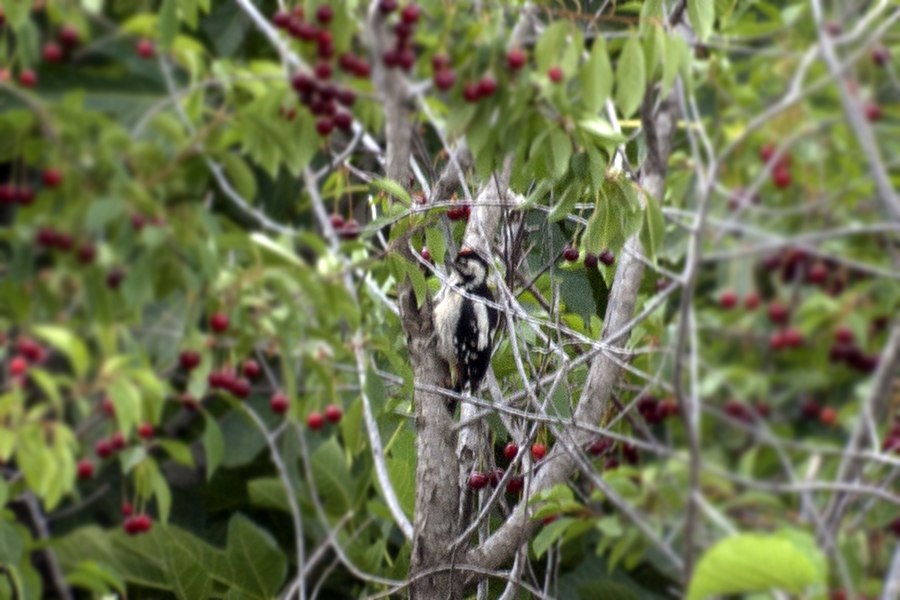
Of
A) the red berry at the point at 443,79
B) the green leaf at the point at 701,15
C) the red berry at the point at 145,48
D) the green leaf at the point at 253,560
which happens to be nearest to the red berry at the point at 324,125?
the red berry at the point at 443,79

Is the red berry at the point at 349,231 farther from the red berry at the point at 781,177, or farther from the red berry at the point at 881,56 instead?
the red berry at the point at 881,56

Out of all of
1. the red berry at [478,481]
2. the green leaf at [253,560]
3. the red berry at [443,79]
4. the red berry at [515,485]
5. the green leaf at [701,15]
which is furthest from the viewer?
the red berry at [515,485]

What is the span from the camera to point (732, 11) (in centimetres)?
235

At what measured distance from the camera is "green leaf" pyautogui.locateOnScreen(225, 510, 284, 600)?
70.7 inches

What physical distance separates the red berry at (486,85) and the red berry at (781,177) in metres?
0.69

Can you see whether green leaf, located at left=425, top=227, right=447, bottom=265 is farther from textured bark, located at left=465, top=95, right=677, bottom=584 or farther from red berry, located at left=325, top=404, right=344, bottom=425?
red berry, located at left=325, top=404, right=344, bottom=425

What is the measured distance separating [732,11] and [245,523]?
62.3 inches

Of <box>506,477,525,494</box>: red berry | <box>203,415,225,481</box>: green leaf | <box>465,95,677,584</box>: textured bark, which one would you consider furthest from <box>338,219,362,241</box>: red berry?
<box>506,477,525,494</box>: red berry

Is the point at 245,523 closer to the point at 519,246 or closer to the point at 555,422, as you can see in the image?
the point at 555,422

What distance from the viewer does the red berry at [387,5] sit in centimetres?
157

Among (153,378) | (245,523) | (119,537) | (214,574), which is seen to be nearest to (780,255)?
(153,378)

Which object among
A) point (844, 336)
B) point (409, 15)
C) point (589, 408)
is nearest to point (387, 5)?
point (409, 15)

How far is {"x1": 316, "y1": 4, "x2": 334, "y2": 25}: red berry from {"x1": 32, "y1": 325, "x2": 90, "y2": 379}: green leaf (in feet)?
2.07

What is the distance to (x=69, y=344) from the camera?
3.70 ft
